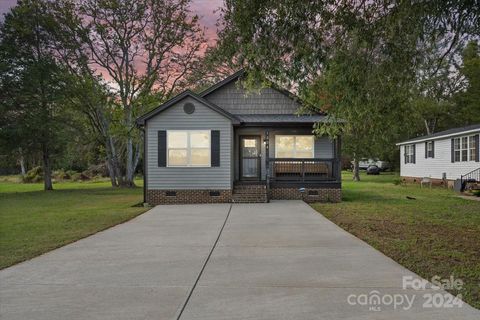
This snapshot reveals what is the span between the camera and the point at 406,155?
32562mm

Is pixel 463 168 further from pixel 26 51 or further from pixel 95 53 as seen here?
pixel 26 51

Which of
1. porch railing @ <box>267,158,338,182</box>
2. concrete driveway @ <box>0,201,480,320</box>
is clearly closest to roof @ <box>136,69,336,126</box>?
porch railing @ <box>267,158,338,182</box>

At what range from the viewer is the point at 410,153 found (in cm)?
3170

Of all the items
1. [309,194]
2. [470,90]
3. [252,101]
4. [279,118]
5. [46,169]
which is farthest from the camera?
[470,90]

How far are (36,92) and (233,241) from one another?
22562 millimetres

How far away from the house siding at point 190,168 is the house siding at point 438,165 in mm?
13756

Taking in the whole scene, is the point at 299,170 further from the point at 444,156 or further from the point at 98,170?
the point at 98,170

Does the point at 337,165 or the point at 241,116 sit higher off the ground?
the point at 241,116

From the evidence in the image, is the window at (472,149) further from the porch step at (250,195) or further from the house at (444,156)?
the porch step at (250,195)

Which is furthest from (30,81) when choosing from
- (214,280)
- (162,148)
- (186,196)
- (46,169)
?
(214,280)

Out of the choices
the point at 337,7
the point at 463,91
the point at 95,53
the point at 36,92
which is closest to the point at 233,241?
the point at 337,7

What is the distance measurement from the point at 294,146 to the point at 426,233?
33.4 feet

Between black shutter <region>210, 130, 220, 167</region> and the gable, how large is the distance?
118 inches

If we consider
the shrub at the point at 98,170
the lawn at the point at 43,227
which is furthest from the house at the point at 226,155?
the shrub at the point at 98,170
